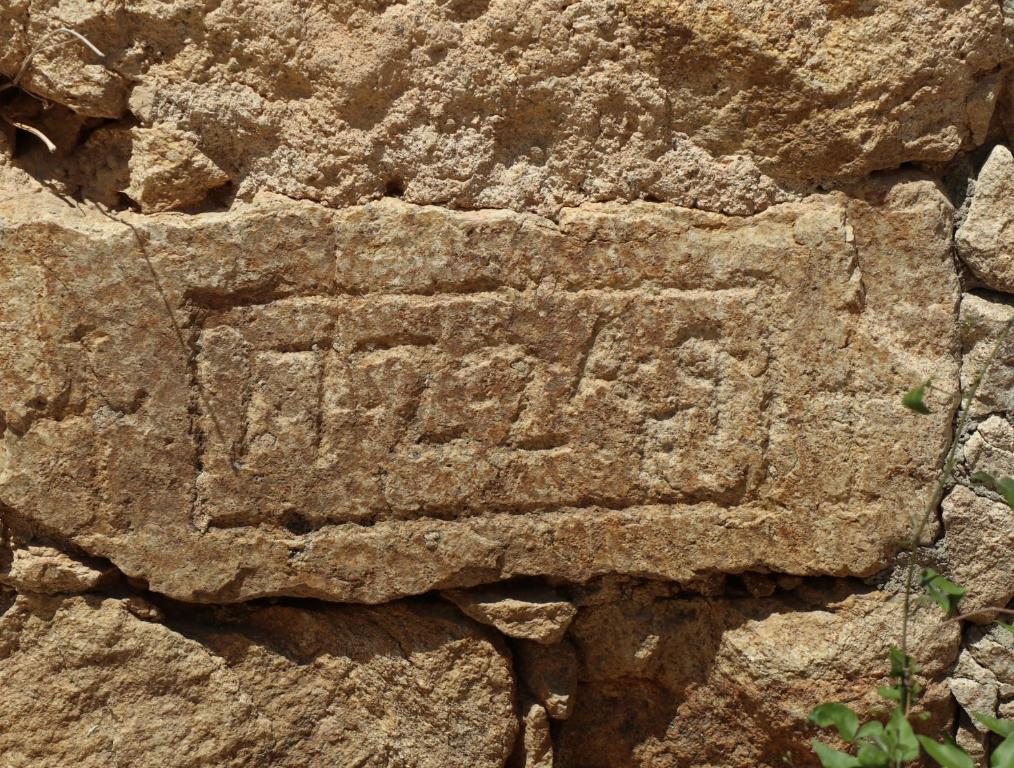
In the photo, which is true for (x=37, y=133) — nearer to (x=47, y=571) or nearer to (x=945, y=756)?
(x=47, y=571)

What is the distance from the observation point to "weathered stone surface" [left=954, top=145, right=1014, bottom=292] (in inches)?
78.7

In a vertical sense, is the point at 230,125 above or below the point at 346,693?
above

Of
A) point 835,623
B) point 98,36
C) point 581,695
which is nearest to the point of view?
point 98,36

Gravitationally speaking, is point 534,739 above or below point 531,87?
below

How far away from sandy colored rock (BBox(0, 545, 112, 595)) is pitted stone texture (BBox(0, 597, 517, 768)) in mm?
30

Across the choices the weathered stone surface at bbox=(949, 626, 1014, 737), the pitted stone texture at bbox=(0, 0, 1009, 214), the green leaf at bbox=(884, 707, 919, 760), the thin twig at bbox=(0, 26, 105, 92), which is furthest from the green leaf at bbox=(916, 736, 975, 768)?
the thin twig at bbox=(0, 26, 105, 92)

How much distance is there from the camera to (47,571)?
1941 millimetres

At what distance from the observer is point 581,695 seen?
220cm

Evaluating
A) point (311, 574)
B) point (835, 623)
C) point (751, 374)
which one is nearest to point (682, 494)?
point (751, 374)

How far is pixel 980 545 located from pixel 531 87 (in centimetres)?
122

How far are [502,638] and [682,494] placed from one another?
0.45 metres

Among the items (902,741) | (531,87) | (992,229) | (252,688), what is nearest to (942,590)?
(902,741)

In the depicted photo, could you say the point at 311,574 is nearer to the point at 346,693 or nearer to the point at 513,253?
the point at 346,693

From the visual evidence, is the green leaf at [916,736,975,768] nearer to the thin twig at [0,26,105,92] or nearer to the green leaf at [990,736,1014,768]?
the green leaf at [990,736,1014,768]
